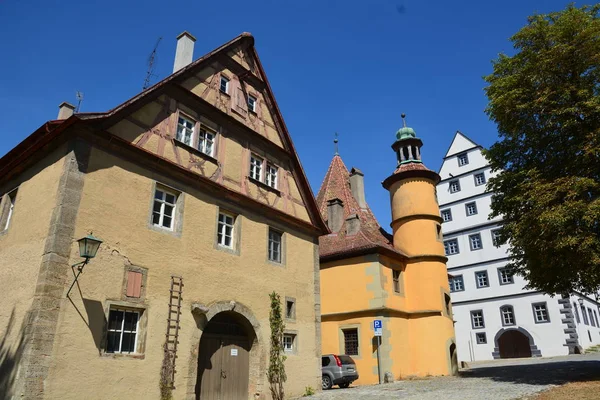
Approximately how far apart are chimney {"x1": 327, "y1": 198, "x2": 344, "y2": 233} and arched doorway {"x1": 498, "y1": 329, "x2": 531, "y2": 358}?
727 inches

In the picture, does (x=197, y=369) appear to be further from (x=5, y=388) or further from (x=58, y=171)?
(x=58, y=171)

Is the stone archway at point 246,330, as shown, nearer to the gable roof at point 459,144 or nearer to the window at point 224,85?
the window at point 224,85

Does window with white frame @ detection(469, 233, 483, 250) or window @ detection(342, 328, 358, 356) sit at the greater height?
window with white frame @ detection(469, 233, 483, 250)

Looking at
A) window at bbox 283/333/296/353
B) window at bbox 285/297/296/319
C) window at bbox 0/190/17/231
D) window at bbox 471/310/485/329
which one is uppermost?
window at bbox 0/190/17/231

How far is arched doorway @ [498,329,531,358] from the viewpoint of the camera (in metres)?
33.1

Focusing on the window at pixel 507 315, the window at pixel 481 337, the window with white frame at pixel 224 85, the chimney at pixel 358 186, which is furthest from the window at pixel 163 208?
the window at pixel 481 337

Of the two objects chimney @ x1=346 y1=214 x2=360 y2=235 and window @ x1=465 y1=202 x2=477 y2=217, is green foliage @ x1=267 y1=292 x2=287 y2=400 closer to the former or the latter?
chimney @ x1=346 y1=214 x2=360 y2=235

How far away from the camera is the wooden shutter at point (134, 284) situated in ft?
33.0

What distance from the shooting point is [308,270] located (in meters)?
16.0

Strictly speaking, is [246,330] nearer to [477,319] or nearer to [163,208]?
[163,208]

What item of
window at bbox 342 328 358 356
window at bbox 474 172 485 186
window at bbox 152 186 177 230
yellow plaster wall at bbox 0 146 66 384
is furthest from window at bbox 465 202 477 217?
yellow plaster wall at bbox 0 146 66 384

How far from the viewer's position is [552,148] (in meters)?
15.7

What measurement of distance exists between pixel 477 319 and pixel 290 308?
2577 centimetres

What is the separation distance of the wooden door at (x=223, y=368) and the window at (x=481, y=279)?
2759cm
